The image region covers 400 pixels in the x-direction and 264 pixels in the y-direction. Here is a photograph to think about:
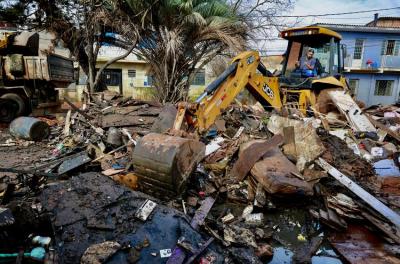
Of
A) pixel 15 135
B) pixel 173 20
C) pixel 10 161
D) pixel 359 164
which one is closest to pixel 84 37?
pixel 173 20

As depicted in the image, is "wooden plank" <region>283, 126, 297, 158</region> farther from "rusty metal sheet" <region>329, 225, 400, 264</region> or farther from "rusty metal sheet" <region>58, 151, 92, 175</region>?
"rusty metal sheet" <region>58, 151, 92, 175</region>

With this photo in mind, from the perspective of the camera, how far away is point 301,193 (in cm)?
358

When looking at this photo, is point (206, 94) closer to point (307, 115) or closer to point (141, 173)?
point (141, 173)

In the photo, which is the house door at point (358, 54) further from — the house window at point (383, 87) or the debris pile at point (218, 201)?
the debris pile at point (218, 201)

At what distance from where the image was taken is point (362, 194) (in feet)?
12.4

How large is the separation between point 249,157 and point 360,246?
1676mm

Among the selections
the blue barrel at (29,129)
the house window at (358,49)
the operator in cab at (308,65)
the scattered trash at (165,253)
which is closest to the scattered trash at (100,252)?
the scattered trash at (165,253)

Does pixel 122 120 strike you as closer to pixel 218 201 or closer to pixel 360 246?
pixel 218 201

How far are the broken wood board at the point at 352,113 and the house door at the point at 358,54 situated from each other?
19.6m

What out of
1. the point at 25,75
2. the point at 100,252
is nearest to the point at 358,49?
the point at 25,75

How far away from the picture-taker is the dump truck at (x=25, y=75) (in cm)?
905

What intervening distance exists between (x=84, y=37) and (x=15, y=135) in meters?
5.14

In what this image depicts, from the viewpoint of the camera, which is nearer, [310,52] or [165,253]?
[165,253]

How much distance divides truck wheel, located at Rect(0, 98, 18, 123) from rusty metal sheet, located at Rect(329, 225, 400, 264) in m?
9.34
